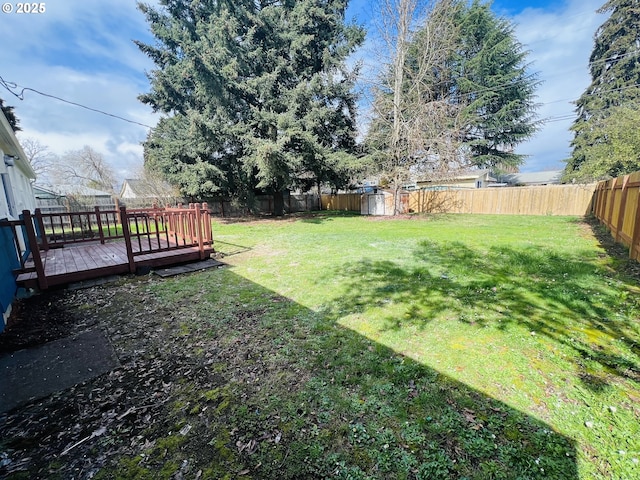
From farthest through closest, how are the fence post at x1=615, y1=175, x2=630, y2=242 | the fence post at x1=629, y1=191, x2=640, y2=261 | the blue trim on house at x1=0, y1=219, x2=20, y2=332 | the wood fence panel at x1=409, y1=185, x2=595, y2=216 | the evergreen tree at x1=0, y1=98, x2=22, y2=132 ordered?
the wood fence panel at x1=409, y1=185, x2=595, y2=216, the evergreen tree at x1=0, y1=98, x2=22, y2=132, the fence post at x1=615, y1=175, x2=630, y2=242, the fence post at x1=629, y1=191, x2=640, y2=261, the blue trim on house at x1=0, y1=219, x2=20, y2=332

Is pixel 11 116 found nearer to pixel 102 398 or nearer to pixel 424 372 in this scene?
pixel 102 398

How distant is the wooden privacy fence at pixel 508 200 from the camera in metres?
13.4

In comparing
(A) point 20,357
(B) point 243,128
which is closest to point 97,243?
(A) point 20,357

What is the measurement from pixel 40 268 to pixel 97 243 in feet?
12.4

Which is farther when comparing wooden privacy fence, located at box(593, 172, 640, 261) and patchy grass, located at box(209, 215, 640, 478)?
wooden privacy fence, located at box(593, 172, 640, 261)

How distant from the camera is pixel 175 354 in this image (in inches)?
106

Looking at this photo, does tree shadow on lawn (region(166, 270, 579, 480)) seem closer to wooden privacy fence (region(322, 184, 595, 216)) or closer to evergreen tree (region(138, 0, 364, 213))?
evergreen tree (region(138, 0, 364, 213))

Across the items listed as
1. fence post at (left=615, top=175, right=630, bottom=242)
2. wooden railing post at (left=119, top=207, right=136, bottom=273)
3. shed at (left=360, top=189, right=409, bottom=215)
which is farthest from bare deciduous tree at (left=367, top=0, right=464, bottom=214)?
wooden railing post at (left=119, top=207, right=136, bottom=273)

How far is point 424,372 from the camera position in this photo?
228 cm

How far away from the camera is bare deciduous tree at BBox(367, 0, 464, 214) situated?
1270cm

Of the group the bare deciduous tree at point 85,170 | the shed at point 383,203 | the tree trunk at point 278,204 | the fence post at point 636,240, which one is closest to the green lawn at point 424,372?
the fence post at point 636,240

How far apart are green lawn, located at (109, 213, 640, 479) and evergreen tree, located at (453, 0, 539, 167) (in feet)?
72.6

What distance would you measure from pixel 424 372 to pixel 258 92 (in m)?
15.5

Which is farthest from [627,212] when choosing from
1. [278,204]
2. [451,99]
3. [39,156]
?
[39,156]
